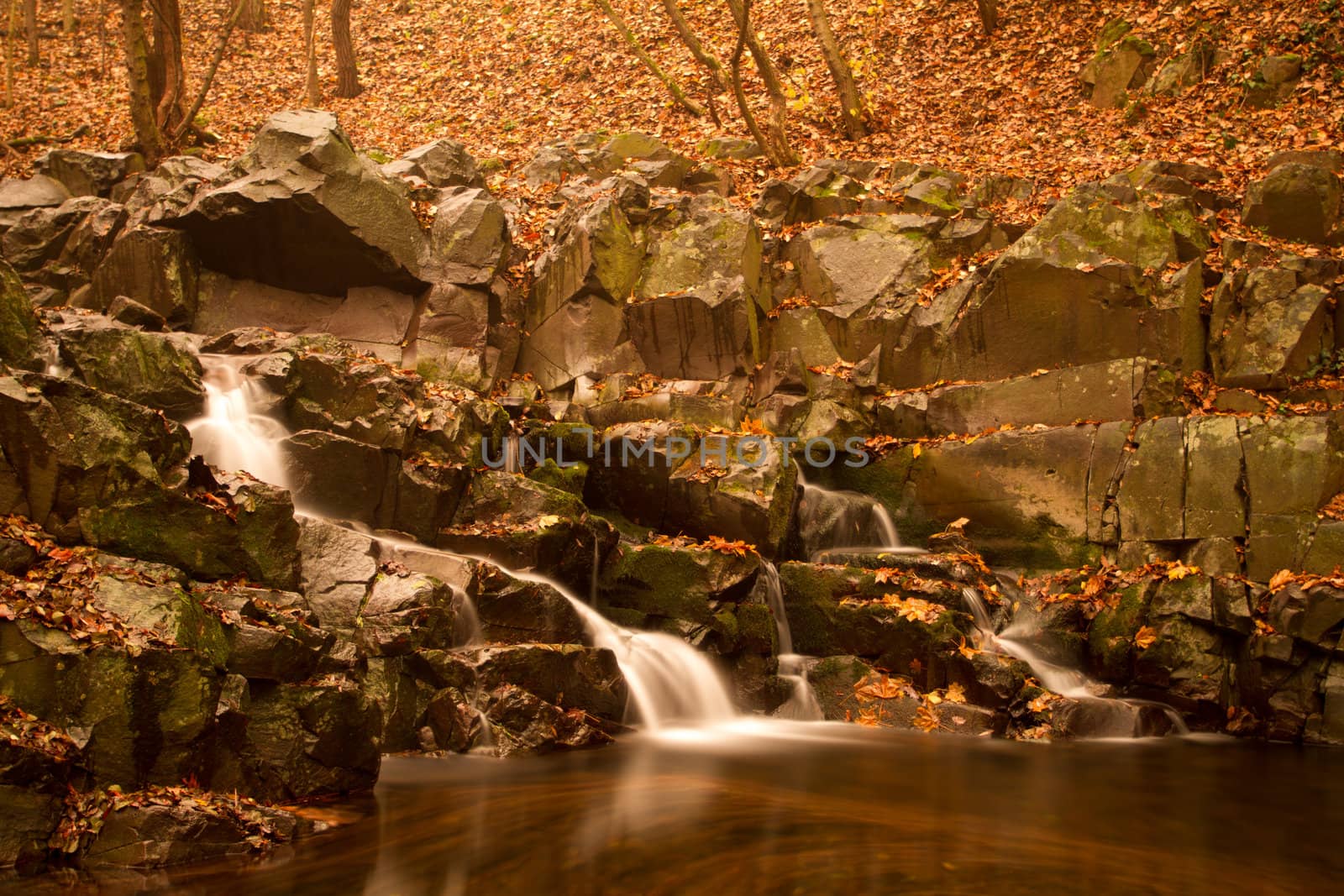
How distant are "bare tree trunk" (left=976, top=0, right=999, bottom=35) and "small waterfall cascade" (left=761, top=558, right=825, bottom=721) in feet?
50.5

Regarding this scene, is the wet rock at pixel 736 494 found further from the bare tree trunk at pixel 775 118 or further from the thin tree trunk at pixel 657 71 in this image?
the thin tree trunk at pixel 657 71

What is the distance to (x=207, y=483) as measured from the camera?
671 cm

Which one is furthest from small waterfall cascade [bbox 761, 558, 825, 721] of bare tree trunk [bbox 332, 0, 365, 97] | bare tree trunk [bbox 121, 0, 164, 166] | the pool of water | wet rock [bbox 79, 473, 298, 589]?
bare tree trunk [bbox 332, 0, 365, 97]

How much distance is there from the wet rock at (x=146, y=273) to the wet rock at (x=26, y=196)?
2312 mm

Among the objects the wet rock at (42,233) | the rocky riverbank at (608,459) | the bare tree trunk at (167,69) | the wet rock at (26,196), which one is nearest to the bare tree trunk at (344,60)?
the bare tree trunk at (167,69)

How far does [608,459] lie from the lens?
11.8m

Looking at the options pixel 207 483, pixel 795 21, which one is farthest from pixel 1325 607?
pixel 795 21

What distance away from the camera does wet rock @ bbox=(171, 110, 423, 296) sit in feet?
44.5

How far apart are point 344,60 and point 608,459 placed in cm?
1664

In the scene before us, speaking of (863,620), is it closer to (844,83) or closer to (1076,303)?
(1076,303)

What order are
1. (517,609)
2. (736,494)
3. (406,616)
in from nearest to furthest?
(406,616) → (517,609) → (736,494)

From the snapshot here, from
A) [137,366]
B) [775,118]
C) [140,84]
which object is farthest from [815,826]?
[140,84]

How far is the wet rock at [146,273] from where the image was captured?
13.6 m

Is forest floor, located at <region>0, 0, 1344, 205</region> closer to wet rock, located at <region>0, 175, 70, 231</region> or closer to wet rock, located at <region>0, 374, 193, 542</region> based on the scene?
wet rock, located at <region>0, 175, 70, 231</region>
